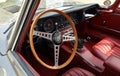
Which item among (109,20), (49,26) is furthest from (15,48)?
(109,20)

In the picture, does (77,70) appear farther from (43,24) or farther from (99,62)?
(43,24)

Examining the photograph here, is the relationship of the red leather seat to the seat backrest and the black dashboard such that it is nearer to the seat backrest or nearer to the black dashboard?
the seat backrest

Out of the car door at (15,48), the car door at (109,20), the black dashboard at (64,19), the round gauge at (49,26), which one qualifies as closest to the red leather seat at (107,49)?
the car door at (109,20)

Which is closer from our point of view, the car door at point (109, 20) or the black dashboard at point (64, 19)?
the black dashboard at point (64, 19)

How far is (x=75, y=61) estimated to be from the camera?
7.68ft

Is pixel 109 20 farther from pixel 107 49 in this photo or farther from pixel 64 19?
pixel 64 19

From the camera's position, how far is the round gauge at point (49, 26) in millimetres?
2139

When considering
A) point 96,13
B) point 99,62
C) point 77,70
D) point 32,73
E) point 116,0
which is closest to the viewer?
point 32,73

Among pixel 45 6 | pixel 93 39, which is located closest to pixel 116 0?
pixel 93 39

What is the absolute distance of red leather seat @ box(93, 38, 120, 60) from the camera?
8.03 feet

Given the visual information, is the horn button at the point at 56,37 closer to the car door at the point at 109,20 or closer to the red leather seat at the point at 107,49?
the red leather seat at the point at 107,49

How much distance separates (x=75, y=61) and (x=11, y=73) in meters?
1.10

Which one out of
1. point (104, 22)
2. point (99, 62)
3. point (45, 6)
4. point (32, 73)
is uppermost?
point (45, 6)

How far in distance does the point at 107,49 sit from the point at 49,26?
0.89 meters
